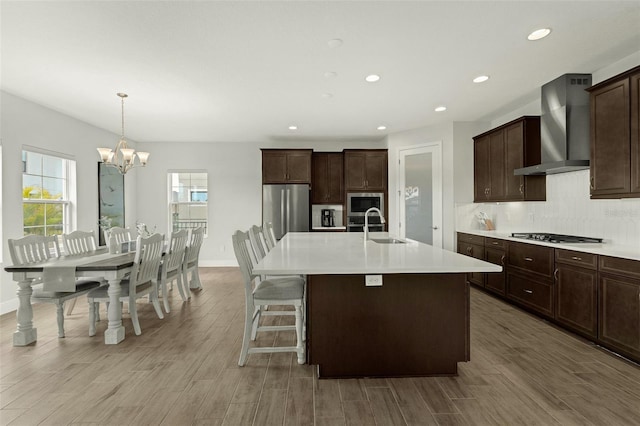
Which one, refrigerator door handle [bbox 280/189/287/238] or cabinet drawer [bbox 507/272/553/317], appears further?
refrigerator door handle [bbox 280/189/287/238]

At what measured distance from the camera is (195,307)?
406 centimetres

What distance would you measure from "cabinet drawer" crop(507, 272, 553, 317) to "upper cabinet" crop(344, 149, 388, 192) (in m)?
3.01

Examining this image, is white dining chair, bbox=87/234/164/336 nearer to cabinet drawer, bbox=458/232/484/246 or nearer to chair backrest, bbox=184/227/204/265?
chair backrest, bbox=184/227/204/265

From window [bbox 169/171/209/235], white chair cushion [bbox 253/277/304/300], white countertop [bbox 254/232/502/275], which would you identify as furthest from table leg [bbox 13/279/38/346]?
window [bbox 169/171/209/235]


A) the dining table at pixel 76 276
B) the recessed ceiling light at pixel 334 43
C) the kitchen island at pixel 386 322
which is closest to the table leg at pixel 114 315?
the dining table at pixel 76 276

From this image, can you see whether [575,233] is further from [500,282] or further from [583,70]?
[583,70]

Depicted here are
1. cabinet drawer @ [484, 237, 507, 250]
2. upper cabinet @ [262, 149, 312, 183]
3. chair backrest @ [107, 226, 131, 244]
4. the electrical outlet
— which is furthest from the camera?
upper cabinet @ [262, 149, 312, 183]

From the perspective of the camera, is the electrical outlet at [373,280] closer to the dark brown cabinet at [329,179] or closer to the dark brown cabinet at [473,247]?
the dark brown cabinet at [473,247]

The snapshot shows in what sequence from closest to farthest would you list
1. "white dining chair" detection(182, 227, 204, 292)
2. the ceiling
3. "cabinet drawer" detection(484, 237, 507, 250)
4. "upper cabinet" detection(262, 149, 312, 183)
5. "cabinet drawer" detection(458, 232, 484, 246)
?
the ceiling → "cabinet drawer" detection(484, 237, 507, 250) → "white dining chair" detection(182, 227, 204, 292) → "cabinet drawer" detection(458, 232, 484, 246) → "upper cabinet" detection(262, 149, 312, 183)

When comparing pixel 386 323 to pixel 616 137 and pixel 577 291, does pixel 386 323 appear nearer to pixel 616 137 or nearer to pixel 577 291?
pixel 577 291

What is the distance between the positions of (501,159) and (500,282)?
1.71m

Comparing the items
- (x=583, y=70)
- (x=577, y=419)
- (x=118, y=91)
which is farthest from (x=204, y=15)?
(x=583, y=70)

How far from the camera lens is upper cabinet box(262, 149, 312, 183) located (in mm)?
6375

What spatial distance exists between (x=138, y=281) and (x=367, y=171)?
14.7ft
